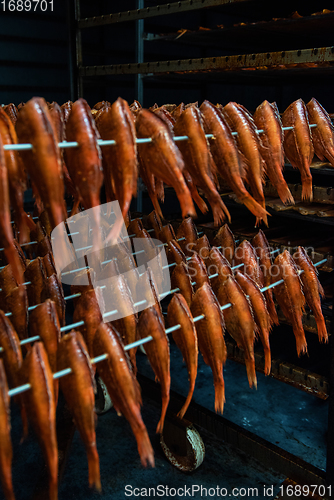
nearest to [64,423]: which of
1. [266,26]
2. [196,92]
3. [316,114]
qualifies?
[316,114]

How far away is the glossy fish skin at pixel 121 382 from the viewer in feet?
4.99

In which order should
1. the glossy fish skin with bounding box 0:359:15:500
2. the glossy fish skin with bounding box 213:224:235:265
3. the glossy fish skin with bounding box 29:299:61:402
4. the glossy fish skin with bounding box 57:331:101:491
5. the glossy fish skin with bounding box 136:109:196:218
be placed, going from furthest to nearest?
1. the glossy fish skin with bounding box 213:224:235:265
2. the glossy fish skin with bounding box 29:299:61:402
3. the glossy fish skin with bounding box 136:109:196:218
4. the glossy fish skin with bounding box 57:331:101:491
5. the glossy fish skin with bounding box 0:359:15:500

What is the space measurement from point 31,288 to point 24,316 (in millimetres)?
375

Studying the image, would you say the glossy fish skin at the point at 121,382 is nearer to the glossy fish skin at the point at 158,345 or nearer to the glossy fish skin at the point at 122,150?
the glossy fish skin at the point at 158,345

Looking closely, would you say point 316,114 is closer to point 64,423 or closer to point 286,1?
point 64,423

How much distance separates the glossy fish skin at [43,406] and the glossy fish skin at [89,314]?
0.43 m

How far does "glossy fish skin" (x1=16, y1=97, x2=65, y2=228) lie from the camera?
1.31m

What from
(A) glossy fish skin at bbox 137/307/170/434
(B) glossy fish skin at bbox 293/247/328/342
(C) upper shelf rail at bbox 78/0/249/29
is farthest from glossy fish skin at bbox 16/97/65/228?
(C) upper shelf rail at bbox 78/0/249/29

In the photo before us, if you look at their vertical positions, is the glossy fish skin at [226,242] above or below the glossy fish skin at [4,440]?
above

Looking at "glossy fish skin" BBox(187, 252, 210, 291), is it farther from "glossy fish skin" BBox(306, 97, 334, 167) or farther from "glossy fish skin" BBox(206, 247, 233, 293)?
"glossy fish skin" BBox(306, 97, 334, 167)

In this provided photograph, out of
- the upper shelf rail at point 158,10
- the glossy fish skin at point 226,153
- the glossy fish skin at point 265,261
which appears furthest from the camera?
the upper shelf rail at point 158,10

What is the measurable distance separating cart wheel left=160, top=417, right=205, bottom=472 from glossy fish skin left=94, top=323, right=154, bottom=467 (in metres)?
1.62

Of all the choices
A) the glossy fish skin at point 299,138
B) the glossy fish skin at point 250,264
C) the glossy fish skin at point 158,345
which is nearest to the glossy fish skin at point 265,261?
the glossy fish skin at point 250,264

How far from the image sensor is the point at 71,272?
8.03ft
